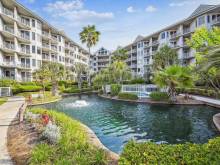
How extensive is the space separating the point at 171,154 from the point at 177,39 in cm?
4875

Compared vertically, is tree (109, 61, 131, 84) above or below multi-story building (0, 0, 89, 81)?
below

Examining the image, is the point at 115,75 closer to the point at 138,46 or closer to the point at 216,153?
the point at 138,46

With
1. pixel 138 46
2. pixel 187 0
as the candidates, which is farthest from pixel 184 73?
pixel 138 46

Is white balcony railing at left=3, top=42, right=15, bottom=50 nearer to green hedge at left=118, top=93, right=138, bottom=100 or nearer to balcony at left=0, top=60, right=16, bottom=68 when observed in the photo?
balcony at left=0, top=60, right=16, bottom=68

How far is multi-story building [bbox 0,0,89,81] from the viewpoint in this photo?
3912cm

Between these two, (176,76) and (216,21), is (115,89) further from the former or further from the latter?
(216,21)

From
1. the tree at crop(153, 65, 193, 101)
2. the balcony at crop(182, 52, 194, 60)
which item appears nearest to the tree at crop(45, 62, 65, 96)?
the tree at crop(153, 65, 193, 101)

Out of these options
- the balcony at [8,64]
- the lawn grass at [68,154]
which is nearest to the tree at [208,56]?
the lawn grass at [68,154]

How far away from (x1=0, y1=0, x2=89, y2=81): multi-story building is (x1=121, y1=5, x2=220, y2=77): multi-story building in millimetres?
28190

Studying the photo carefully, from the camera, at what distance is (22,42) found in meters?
44.8

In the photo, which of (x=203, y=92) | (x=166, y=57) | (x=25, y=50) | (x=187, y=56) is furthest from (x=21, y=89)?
(x=187, y=56)

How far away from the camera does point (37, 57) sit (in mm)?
48125

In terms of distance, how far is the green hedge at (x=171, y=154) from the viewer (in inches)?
195

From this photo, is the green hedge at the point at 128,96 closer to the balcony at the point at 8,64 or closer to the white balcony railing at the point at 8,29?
the balcony at the point at 8,64
